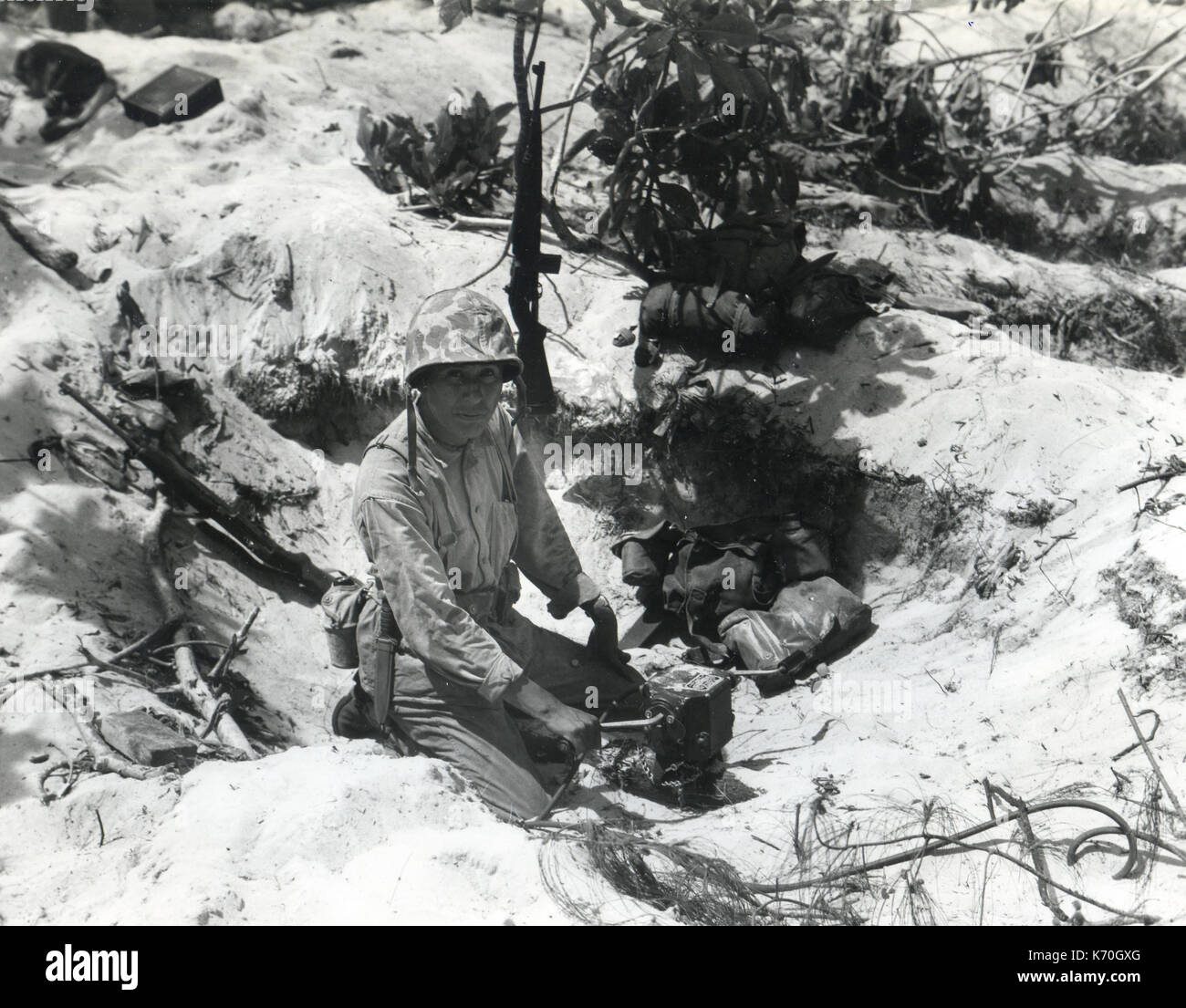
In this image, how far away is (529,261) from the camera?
618 centimetres

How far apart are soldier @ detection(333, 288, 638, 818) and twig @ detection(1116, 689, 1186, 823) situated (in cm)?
161

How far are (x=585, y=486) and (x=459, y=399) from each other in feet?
8.40

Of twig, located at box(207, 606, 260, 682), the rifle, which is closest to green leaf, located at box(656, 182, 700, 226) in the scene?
the rifle

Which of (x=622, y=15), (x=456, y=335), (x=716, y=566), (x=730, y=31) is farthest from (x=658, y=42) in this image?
(x=456, y=335)

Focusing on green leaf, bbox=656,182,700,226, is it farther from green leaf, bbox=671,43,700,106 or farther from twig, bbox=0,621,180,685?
twig, bbox=0,621,180,685

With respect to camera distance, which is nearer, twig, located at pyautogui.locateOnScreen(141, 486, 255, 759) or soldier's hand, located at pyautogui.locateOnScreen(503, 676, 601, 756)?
soldier's hand, located at pyautogui.locateOnScreen(503, 676, 601, 756)

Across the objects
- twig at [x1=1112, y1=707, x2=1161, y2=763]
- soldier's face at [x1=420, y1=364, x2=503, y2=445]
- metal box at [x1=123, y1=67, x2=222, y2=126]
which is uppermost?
soldier's face at [x1=420, y1=364, x2=503, y2=445]

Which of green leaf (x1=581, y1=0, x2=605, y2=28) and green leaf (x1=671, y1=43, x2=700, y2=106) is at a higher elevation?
green leaf (x1=581, y1=0, x2=605, y2=28)

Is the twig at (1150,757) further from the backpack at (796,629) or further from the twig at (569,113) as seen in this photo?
the twig at (569,113)

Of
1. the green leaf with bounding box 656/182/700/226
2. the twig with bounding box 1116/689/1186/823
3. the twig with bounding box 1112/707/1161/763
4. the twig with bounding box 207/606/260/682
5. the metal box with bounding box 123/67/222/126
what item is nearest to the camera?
the twig with bounding box 1116/689/1186/823

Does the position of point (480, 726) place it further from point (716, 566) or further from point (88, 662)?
point (716, 566)

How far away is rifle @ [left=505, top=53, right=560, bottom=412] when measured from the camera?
6152 millimetres

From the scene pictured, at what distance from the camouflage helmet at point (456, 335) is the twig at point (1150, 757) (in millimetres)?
2213

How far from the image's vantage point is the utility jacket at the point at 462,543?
3738 millimetres
